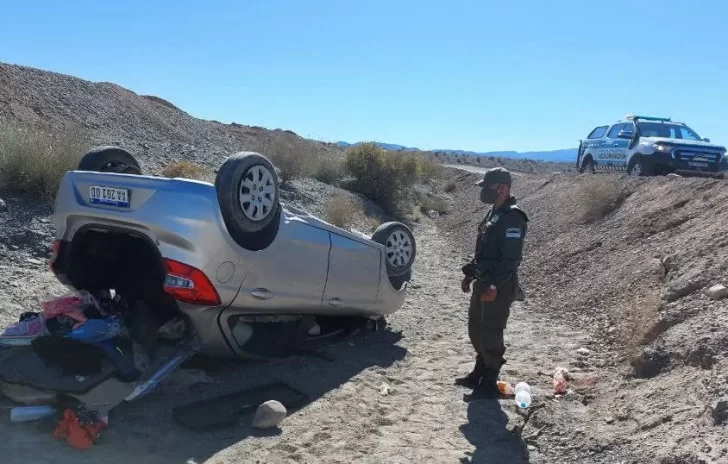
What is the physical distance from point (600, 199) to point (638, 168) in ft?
13.1

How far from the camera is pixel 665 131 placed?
16.4 m

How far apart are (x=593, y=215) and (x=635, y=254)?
333 centimetres

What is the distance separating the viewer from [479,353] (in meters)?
5.64

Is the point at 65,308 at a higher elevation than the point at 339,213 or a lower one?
lower

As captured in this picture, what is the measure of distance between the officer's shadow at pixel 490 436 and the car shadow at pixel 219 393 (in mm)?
1134

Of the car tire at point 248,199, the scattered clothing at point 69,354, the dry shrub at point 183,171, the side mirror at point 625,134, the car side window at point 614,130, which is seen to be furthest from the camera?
the car side window at point 614,130

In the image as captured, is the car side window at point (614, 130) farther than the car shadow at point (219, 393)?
Yes

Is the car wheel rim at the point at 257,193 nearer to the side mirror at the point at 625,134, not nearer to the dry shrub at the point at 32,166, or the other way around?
the dry shrub at the point at 32,166

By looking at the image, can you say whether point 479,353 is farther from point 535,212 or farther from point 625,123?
point 625,123

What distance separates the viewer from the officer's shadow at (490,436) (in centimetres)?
445

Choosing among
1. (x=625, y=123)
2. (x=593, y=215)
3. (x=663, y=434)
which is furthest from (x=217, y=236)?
(x=625, y=123)

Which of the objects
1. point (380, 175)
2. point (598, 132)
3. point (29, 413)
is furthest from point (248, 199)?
point (598, 132)

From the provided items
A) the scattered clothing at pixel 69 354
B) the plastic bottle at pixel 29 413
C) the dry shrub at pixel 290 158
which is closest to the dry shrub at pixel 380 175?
the dry shrub at pixel 290 158

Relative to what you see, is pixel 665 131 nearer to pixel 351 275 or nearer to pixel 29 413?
pixel 351 275
